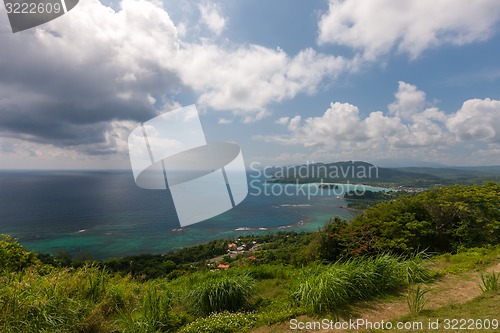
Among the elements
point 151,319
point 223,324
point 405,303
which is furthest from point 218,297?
point 405,303

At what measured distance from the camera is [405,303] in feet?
13.9

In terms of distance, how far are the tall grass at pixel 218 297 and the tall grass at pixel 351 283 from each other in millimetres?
A: 1020

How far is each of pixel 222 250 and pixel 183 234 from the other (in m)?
25.1

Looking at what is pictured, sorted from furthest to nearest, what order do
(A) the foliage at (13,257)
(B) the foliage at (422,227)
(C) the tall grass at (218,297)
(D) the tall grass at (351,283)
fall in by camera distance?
1. (A) the foliage at (13,257)
2. (B) the foliage at (422,227)
3. (C) the tall grass at (218,297)
4. (D) the tall grass at (351,283)

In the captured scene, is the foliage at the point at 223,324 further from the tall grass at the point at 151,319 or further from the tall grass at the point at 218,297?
the tall grass at the point at 218,297

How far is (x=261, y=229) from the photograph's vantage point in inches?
2670

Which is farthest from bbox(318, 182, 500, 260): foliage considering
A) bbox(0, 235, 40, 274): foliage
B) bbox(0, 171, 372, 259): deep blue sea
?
bbox(0, 171, 372, 259): deep blue sea

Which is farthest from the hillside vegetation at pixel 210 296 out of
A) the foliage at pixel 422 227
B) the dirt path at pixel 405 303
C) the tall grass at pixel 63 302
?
the foliage at pixel 422 227

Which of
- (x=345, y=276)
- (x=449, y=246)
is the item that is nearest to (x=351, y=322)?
(x=345, y=276)

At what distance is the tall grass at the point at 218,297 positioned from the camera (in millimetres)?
4805

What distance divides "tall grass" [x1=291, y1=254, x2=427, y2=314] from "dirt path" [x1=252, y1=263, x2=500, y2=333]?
22cm

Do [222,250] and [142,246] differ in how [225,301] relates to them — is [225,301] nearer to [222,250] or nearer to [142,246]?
[222,250]

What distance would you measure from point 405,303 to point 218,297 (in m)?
3.24

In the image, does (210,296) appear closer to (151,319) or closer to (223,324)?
(223,324)
